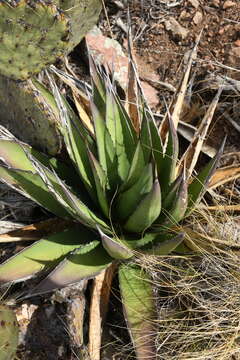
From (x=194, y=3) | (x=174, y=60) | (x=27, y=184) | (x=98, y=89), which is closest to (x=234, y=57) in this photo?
(x=174, y=60)

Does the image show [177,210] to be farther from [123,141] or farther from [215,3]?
[215,3]

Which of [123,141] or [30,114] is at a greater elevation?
[30,114]

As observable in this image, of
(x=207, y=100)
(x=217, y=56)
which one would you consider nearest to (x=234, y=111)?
(x=207, y=100)

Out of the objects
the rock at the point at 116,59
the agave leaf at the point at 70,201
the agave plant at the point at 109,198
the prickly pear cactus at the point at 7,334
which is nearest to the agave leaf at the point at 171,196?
the agave plant at the point at 109,198

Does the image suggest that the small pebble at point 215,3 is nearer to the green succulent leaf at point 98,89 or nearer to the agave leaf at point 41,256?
the green succulent leaf at point 98,89

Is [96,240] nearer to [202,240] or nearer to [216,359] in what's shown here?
[202,240]

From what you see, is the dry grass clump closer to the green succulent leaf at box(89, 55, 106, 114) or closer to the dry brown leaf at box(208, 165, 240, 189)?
the dry brown leaf at box(208, 165, 240, 189)
